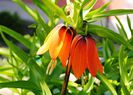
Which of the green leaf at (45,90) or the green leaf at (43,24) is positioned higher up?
the green leaf at (43,24)

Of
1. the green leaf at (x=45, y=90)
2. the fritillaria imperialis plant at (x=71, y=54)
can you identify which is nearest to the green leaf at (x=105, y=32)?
Result: the fritillaria imperialis plant at (x=71, y=54)

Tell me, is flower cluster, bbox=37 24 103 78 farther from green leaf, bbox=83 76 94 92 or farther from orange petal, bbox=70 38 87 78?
green leaf, bbox=83 76 94 92

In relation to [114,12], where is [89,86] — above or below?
below

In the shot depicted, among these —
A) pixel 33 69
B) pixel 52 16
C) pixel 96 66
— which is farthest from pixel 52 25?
pixel 96 66

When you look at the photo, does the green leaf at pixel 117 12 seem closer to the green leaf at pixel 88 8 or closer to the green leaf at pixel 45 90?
the green leaf at pixel 88 8

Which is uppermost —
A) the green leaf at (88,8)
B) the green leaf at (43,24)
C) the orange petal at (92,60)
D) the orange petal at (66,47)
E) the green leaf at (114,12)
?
the green leaf at (88,8)

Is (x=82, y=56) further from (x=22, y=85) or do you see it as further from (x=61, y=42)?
(x=22, y=85)

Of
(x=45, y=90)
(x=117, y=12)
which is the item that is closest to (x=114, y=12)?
(x=117, y=12)

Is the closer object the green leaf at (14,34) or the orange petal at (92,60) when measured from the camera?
the orange petal at (92,60)
